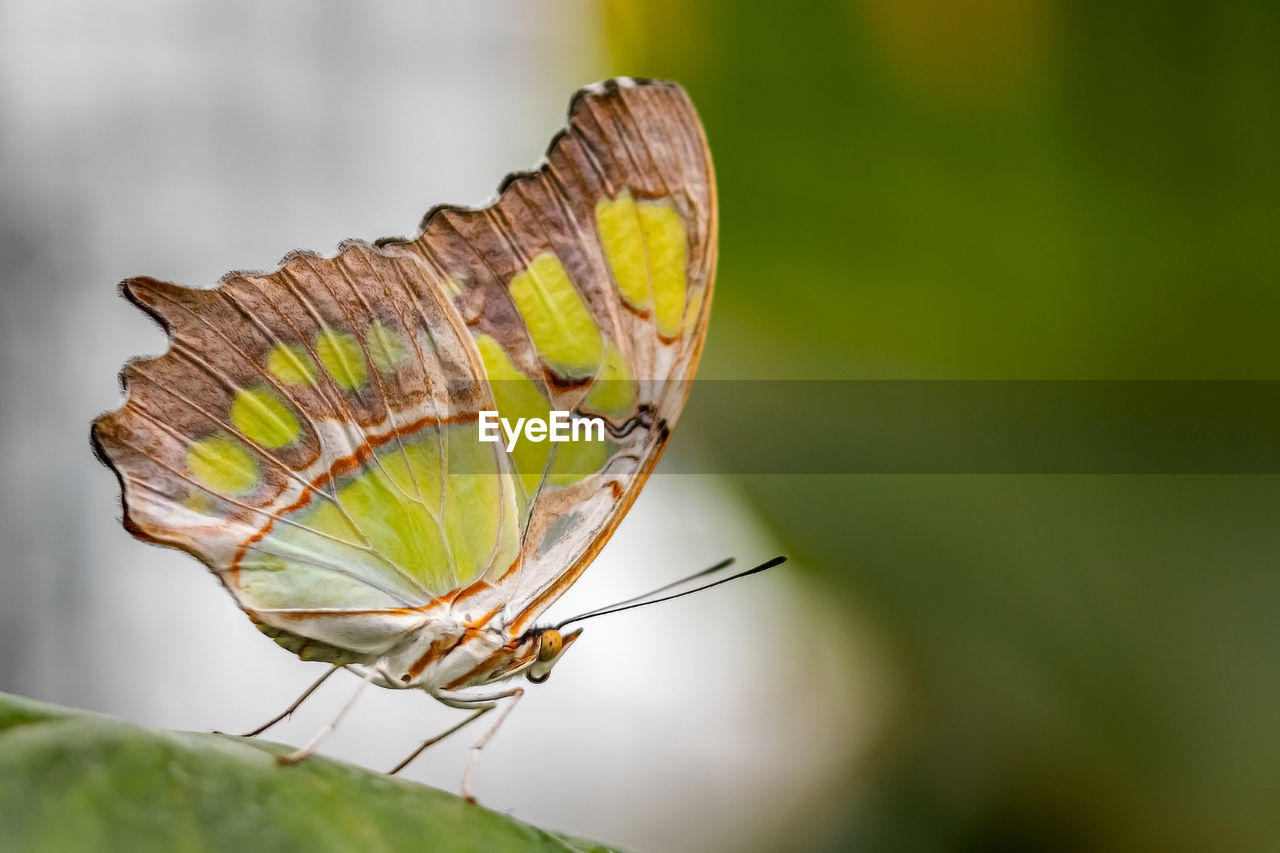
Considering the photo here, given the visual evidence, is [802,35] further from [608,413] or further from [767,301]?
[608,413]

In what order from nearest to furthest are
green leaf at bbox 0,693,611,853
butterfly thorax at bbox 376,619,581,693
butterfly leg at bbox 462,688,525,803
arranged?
green leaf at bbox 0,693,611,853 < butterfly leg at bbox 462,688,525,803 < butterfly thorax at bbox 376,619,581,693

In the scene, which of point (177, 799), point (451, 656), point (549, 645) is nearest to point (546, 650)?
point (549, 645)

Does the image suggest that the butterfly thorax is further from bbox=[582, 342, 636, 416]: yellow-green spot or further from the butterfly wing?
bbox=[582, 342, 636, 416]: yellow-green spot

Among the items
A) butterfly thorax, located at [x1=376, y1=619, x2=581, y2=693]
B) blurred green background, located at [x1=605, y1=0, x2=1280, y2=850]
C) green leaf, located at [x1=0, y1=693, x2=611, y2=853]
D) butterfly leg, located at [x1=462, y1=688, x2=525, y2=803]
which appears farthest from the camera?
blurred green background, located at [x1=605, y1=0, x2=1280, y2=850]

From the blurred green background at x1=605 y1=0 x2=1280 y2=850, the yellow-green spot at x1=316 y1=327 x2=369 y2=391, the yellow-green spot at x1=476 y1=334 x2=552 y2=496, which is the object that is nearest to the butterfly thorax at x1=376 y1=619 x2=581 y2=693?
the yellow-green spot at x1=476 y1=334 x2=552 y2=496

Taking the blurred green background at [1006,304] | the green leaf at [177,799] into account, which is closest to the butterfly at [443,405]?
the green leaf at [177,799]

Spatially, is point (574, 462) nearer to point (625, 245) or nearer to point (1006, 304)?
point (625, 245)
